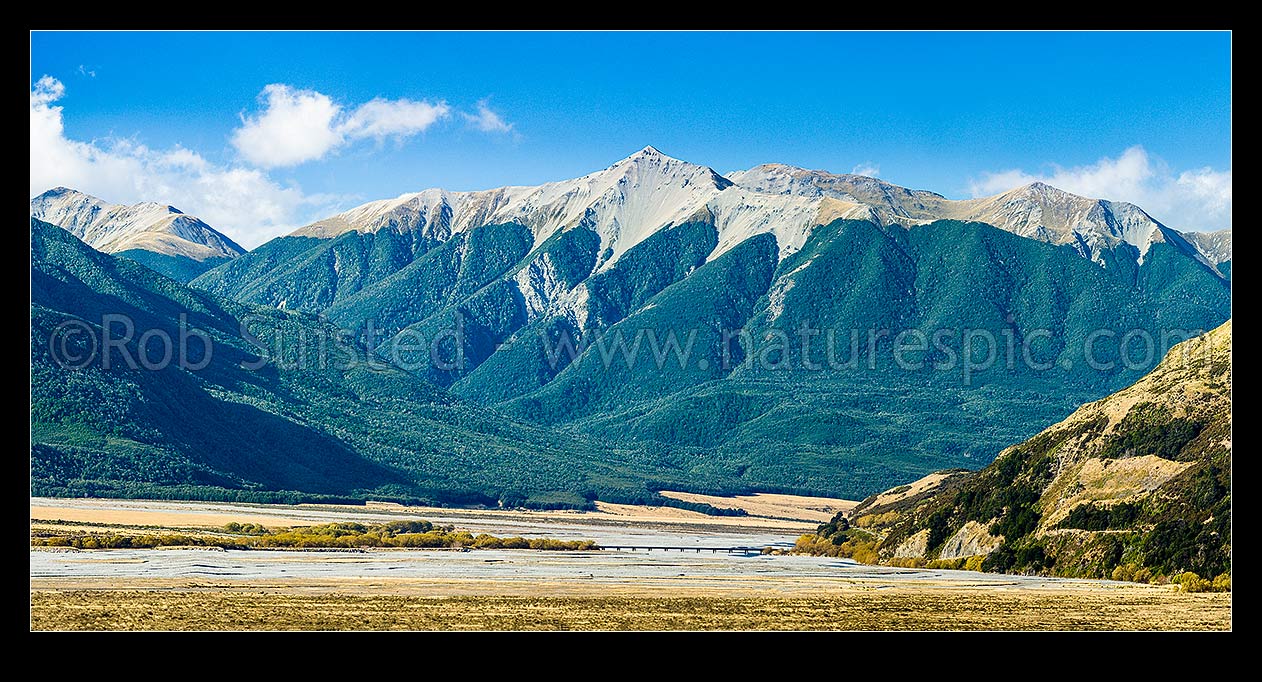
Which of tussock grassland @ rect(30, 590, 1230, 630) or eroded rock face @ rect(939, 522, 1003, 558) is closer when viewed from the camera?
tussock grassland @ rect(30, 590, 1230, 630)

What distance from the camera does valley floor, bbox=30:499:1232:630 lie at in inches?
2320

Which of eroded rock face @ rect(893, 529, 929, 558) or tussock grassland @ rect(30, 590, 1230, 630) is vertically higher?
tussock grassland @ rect(30, 590, 1230, 630)

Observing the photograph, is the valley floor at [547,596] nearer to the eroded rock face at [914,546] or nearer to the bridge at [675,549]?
the eroded rock face at [914,546]

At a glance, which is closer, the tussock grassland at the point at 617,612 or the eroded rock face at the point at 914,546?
the tussock grassland at the point at 617,612

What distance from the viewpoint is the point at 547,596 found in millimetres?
72000

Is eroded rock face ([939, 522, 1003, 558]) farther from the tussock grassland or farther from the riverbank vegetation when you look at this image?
the riverbank vegetation

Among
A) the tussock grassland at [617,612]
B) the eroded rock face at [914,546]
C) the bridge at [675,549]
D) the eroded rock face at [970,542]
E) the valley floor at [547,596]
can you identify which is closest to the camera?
the tussock grassland at [617,612]

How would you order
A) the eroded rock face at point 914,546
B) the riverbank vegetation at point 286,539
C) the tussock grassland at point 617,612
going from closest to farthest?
the tussock grassland at point 617,612
the eroded rock face at point 914,546
the riverbank vegetation at point 286,539

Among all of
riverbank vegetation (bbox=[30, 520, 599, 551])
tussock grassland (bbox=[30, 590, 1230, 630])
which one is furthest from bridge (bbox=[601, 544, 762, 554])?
tussock grassland (bbox=[30, 590, 1230, 630])

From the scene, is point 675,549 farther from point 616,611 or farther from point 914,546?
point 616,611

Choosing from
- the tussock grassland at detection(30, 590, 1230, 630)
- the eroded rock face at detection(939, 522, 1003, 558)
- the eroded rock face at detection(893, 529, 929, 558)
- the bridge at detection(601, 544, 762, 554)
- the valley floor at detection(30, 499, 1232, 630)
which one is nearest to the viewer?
the tussock grassland at detection(30, 590, 1230, 630)

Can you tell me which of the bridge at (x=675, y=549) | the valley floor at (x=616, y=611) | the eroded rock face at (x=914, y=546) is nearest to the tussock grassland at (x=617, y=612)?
the valley floor at (x=616, y=611)

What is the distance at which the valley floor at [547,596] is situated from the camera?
5894cm
